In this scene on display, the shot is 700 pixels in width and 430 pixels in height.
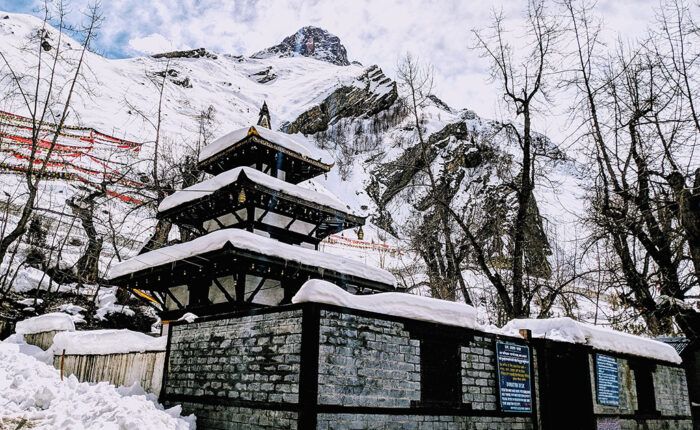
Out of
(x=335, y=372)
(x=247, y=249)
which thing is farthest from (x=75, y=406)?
(x=247, y=249)

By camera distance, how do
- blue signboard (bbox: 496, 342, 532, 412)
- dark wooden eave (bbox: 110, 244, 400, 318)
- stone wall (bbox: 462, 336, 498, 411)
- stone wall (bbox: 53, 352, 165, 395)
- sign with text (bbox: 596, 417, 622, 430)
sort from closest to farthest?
stone wall (bbox: 462, 336, 498, 411) → blue signboard (bbox: 496, 342, 532, 412) → stone wall (bbox: 53, 352, 165, 395) → sign with text (bbox: 596, 417, 622, 430) → dark wooden eave (bbox: 110, 244, 400, 318)

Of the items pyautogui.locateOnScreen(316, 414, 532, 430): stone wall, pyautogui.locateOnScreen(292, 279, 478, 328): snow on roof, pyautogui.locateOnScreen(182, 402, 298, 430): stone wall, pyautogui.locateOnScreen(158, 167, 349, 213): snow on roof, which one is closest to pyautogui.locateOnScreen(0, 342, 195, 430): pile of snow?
pyautogui.locateOnScreen(182, 402, 298, 430): stone wall

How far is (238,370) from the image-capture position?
8.08 m

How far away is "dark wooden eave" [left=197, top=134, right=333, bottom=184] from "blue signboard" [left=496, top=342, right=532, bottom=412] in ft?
29.5

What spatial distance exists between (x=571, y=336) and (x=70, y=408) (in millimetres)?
10002

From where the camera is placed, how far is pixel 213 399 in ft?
27.5

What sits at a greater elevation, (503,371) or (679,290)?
(679,290)

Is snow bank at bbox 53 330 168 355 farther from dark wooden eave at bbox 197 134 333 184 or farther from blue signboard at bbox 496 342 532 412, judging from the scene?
blue signboard at bbox 496 342 532 412

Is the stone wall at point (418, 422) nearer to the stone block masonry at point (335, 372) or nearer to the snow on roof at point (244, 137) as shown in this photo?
the stone block masonry at point (335, 372)

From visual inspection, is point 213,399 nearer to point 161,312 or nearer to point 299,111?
point 161,312

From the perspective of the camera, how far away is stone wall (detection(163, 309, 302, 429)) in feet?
23.5

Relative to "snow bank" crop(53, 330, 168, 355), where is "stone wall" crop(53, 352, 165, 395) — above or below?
below

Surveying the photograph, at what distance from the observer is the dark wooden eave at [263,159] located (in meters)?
15.0

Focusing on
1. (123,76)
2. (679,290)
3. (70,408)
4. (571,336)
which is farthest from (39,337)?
(123,76)
